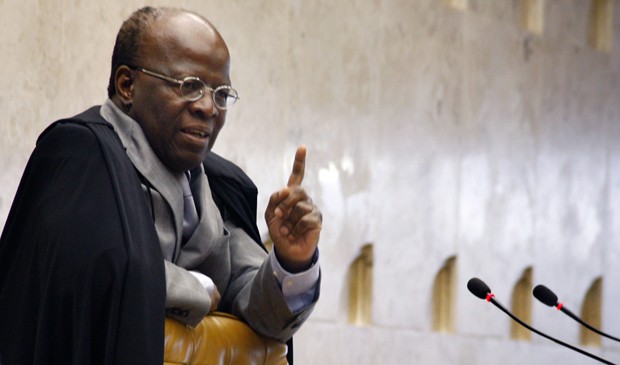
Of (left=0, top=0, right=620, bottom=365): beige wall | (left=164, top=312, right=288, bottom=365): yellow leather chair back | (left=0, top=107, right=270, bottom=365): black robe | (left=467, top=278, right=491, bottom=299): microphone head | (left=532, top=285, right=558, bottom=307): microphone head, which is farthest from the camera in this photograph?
(left=0, top=0, right=620, bottom=365): beige wall

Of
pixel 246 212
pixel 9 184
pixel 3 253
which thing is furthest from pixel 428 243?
pixel 3 253

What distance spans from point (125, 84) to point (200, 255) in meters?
0.54

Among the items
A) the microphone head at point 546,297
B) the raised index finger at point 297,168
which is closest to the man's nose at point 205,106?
the raised index finger at point 297,168

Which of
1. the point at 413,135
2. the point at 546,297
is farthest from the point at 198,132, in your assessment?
the point at 413,135

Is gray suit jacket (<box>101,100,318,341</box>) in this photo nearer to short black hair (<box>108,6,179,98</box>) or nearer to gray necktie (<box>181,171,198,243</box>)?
gray necktie (<box>181,171,198,243</box>)

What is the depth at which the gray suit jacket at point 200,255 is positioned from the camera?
11.9ft

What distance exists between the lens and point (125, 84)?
390cm

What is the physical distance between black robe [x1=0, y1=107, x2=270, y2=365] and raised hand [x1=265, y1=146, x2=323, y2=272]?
406mm

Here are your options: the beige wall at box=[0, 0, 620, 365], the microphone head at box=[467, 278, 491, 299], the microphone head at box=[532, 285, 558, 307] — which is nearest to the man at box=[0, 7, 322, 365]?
the microphone head at box=[467, 278, 491, 299]

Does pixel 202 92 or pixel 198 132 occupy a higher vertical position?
pixel 202 92

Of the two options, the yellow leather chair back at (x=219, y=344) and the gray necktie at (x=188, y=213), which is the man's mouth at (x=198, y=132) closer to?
→ the gray necktie at (x=188, y=213)

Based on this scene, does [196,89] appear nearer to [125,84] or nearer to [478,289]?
[125,84]

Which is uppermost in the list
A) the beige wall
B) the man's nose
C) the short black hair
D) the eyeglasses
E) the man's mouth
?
the short black hair

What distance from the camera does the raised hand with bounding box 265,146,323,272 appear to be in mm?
3820
